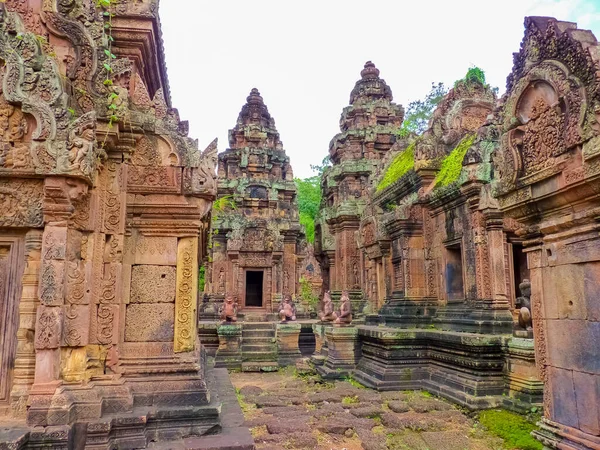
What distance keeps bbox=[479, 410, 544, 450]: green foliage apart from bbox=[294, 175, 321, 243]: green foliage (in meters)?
35.1

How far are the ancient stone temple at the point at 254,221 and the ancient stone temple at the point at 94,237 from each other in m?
13.2

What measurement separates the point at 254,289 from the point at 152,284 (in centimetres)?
1512

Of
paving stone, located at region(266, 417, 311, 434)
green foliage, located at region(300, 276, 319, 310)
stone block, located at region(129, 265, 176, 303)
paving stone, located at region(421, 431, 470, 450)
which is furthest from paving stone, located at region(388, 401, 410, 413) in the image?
green foliage, located at region(300, 276, 319, 310)

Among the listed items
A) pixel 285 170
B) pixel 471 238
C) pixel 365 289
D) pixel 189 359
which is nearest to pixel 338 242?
pixel 365 289

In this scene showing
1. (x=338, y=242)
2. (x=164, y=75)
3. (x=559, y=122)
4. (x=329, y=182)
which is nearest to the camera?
(x=559, y=122)

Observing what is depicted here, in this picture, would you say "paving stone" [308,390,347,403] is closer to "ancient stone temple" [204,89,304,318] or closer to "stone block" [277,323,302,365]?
"stone block" [277,323,302,365]

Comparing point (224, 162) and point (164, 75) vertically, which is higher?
point (224, 162)

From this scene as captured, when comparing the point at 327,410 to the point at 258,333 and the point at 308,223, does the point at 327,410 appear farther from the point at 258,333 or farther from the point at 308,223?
the point at 308,223

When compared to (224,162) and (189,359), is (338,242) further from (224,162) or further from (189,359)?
(189,359)

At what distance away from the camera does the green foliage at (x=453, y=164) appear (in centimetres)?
1064

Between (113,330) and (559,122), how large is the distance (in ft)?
14.1

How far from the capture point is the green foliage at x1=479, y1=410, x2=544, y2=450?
6.11 metres

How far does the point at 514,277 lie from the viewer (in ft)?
32.7

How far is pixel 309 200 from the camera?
4453 cm
